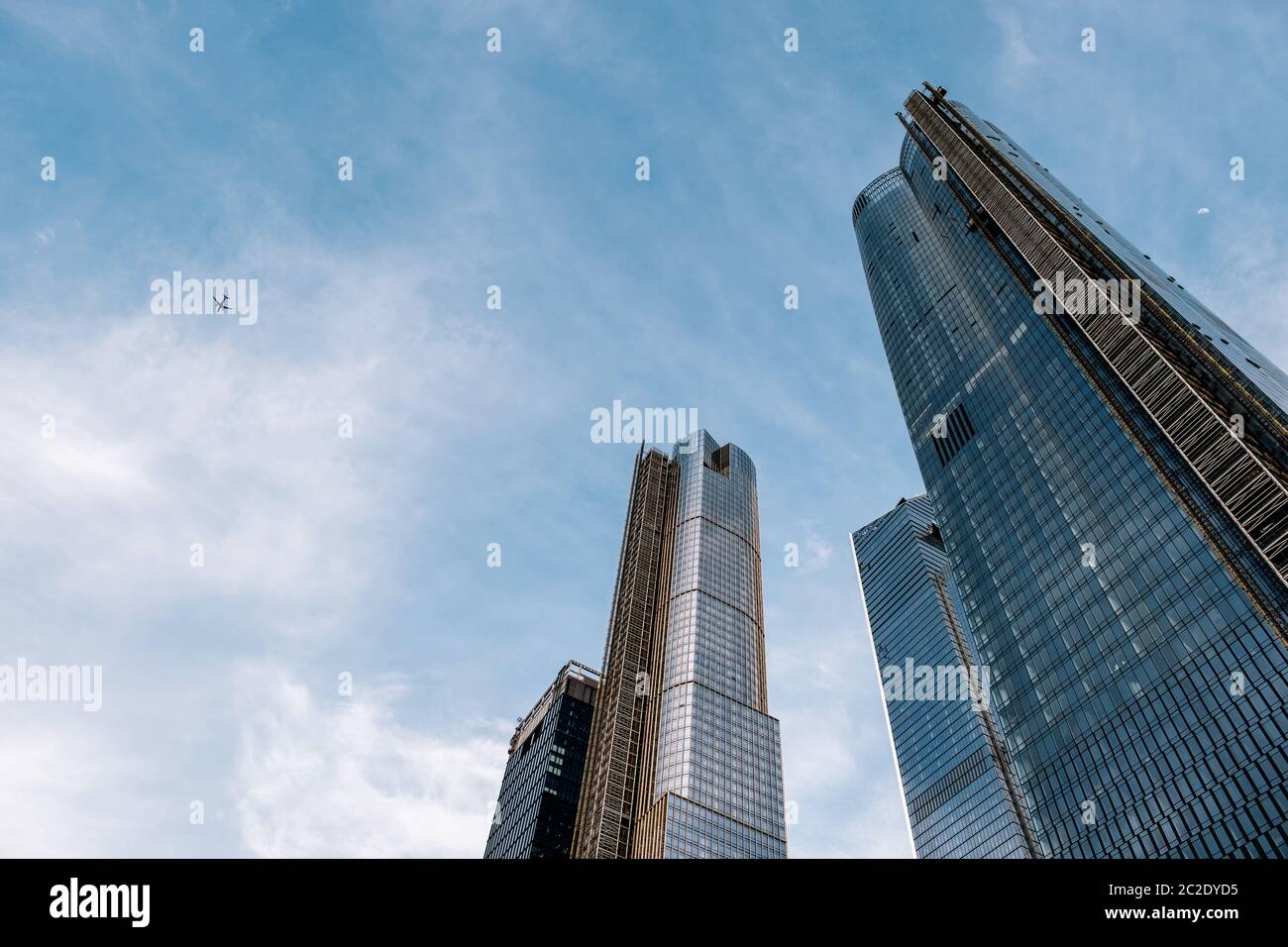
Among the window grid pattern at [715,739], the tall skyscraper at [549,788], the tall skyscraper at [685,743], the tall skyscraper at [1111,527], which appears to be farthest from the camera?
the tall skyscraper at [549,788]

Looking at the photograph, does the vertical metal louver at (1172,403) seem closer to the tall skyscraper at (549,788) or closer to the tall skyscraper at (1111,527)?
the tall skyscraper at (1111,527)

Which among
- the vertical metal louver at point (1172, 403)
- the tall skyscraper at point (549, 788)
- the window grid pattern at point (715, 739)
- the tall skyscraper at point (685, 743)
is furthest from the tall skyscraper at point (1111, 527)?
the tall skyscraper at point (549, 788)

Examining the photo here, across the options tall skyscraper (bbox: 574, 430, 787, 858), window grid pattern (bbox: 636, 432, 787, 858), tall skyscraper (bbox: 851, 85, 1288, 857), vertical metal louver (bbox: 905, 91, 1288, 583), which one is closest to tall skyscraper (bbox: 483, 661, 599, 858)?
tall skyscraper (bbox: 574, 430, 787, 858)

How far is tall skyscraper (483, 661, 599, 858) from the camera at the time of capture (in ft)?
564

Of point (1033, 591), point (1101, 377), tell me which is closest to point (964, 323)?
point (1101, 377)

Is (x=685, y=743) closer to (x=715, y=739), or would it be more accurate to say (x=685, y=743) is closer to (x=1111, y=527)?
(x=715, y=739)

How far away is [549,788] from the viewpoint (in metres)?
179

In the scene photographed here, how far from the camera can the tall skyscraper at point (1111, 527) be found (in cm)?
8300

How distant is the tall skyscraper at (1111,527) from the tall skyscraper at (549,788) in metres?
97.5

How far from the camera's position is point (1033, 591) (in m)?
110

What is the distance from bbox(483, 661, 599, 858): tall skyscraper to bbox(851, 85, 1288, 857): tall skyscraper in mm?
97535
